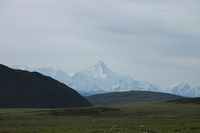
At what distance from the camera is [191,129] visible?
39.8 metres

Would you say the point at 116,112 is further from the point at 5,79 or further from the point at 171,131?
the point at 5,79

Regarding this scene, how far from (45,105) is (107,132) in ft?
526

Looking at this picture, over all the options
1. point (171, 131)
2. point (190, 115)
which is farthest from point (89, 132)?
point (190, 115)

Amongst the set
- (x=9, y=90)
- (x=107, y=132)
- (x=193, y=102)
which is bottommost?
(x=107, y=132)

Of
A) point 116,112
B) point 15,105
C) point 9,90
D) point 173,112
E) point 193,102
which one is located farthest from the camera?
point 9,90

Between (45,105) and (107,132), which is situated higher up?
(45,105)

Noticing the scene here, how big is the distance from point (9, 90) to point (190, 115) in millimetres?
123341

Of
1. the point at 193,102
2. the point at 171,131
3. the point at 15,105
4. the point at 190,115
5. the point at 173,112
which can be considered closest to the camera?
the point at 171,131

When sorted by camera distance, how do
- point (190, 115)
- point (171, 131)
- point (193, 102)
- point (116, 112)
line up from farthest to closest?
point (193, 102)
point (116, 112)
point (190, 115)
point (171, 131)

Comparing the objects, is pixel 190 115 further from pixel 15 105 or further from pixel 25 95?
pixel 25 95

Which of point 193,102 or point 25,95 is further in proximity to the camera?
point 25,95

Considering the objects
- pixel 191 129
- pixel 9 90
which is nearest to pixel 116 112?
pixel 191 129

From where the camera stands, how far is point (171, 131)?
37.8 meters

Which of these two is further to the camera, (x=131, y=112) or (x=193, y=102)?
(x=193, y=102)
